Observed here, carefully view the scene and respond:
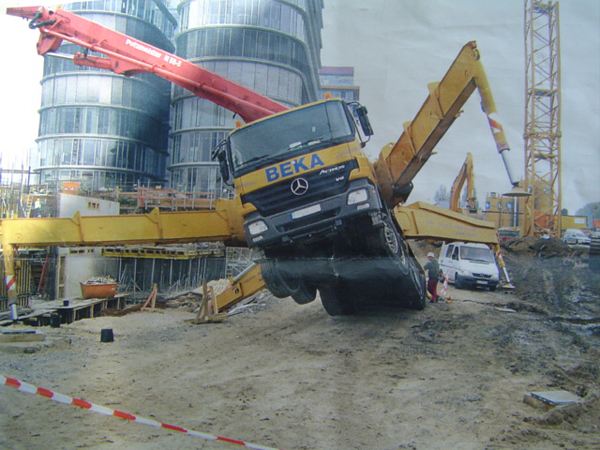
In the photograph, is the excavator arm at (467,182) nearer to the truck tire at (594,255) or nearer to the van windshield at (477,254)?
the truck tire at (594,255)

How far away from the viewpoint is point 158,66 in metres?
7.46

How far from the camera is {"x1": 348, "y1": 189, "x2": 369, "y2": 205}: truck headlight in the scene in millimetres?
5648

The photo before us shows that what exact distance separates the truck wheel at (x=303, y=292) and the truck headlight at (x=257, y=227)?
1.11 m

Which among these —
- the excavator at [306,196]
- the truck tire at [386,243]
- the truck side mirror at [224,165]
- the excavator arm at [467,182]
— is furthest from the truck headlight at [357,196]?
the truck side mirror at [224,165]

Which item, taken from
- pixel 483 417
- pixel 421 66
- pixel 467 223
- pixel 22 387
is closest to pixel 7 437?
pixel 22 387

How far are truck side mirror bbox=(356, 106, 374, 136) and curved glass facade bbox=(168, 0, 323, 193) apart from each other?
0.91m

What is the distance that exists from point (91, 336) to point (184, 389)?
384cm

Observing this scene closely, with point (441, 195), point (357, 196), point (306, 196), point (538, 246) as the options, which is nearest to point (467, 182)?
point (441, 195)

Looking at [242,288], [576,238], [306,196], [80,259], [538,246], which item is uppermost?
[306,196]

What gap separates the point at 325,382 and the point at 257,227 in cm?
206

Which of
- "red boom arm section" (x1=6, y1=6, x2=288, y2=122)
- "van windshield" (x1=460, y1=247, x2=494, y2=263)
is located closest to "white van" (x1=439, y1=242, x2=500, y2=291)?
"van windshield" (x1=460, y1=247, x2=494, y2=263)

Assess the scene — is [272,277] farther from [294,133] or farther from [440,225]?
[440,225]

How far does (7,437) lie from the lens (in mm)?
3166

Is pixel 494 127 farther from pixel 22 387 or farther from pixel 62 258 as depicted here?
pixel 62 258
